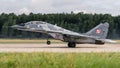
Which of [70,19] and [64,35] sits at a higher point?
[64,35]

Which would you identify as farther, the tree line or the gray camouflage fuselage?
the tree line

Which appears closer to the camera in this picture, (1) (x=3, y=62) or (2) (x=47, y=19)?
(1) (x=3, y=62)

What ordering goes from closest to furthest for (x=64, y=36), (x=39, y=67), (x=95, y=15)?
(x=39, y=67), (x=64, y=36), (x=95, y=15)

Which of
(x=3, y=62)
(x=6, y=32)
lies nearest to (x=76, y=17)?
(x=6, y=32)

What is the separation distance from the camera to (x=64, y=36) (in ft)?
136

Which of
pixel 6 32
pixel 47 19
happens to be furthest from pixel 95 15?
pixel 6 32

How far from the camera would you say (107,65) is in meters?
17.7

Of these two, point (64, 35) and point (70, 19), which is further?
point (70, 19)

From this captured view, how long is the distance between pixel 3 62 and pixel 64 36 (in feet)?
77.4

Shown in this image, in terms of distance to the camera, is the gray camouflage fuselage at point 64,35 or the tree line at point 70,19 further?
the tree line at point 70,19

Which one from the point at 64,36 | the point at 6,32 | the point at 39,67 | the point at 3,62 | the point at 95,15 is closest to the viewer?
the point at 39,67

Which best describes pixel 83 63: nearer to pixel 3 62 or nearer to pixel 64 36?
pixel 3 62

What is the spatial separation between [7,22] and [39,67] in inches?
3146

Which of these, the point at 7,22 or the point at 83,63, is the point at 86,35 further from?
the point at 7,22
